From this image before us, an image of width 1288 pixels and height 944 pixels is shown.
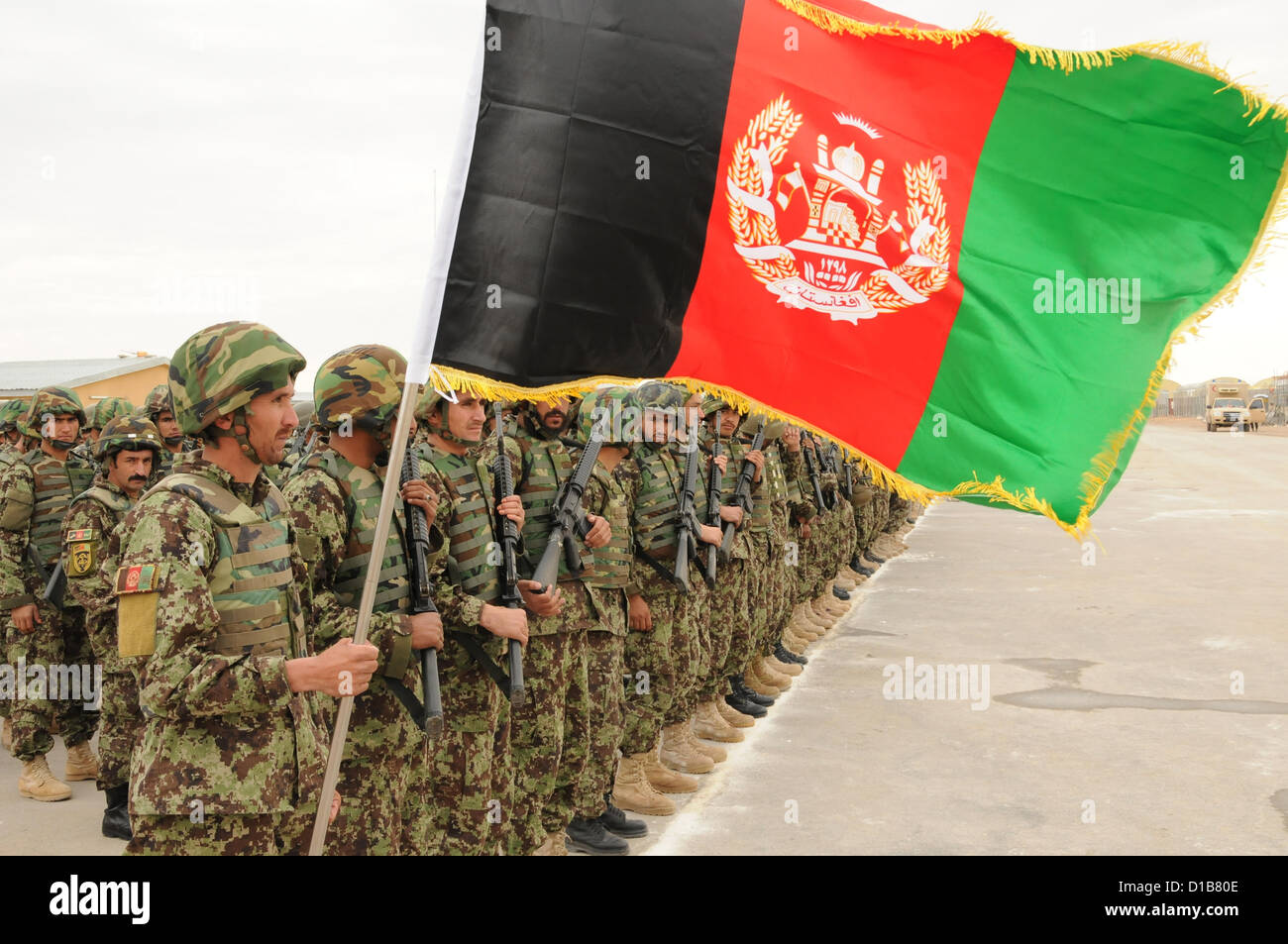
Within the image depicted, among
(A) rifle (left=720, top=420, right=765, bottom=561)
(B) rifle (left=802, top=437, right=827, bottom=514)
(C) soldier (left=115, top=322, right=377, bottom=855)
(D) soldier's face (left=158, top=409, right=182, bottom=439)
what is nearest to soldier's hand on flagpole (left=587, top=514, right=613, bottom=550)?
(A) rifle (left=720, top=420, right=765, bottom=561)

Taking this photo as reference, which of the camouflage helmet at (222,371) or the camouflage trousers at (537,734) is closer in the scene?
the camouflage helmet at (222,371)

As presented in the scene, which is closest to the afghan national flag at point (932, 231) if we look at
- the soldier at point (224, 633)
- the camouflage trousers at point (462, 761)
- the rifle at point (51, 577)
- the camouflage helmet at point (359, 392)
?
the camouflage helmet at point (359, 392)

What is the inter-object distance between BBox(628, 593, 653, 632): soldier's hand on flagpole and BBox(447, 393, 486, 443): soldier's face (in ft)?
6.42

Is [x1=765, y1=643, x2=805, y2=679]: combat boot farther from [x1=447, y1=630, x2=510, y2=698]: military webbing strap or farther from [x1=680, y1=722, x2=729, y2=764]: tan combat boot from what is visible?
[x1=447, y1=630, x2=510, y2=698]: military webbing strap

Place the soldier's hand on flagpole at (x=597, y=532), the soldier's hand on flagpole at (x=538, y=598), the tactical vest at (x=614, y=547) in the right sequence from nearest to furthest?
the soldier's hand on flagpole at (x=538, y=598) < the soldier's hand on flagpole at (x=597, y=532) < the tactical vest at (x=614, y=547)

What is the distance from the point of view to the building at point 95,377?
21953mm

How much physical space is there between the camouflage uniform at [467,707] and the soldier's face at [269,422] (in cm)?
123

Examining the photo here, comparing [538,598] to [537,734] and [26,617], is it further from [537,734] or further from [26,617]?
[26,617]

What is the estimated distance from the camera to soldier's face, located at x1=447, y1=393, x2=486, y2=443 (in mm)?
4156

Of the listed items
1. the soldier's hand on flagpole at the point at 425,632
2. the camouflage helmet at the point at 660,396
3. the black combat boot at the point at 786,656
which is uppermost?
the camouflage helmet at the point at 660,396

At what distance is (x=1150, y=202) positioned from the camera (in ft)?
11.4

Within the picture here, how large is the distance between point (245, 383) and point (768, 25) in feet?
6.71

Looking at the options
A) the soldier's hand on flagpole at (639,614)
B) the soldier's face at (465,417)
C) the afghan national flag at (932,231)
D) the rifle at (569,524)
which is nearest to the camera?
the afghan national flag at (932,231)

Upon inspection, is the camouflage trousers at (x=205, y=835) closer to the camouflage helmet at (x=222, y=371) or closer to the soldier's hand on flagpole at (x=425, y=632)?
the soldier's hand on flagpole at (x=425, y=632)
